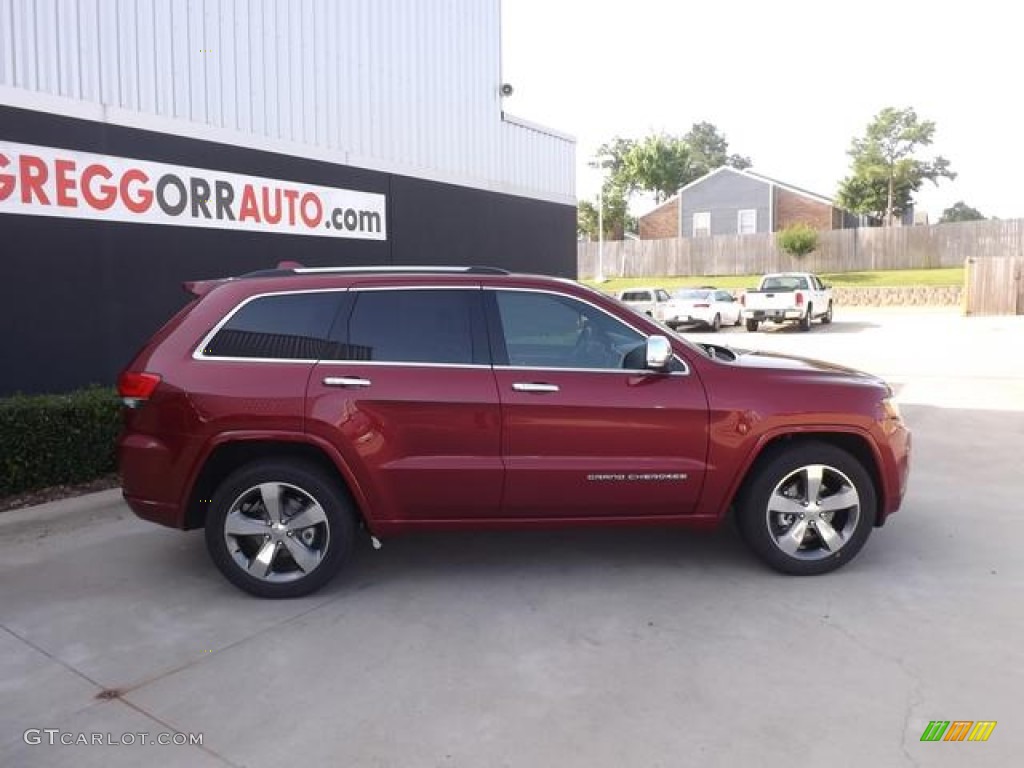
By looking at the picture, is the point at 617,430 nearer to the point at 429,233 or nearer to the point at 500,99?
the point at 429,233

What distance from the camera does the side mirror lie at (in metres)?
4.35

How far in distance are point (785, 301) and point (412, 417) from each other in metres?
21.0

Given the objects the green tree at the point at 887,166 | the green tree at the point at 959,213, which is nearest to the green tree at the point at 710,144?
the green tree at the point at 959,213

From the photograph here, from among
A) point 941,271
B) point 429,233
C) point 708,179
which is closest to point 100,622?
point 429,233

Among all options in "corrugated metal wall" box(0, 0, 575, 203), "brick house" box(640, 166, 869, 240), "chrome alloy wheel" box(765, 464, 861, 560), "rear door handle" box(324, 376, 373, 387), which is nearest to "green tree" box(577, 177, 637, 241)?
"brick house" box(640, 166, 869, 240)

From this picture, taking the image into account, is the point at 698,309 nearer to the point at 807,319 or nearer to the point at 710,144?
the point at 807,319

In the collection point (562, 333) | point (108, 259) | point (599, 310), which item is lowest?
point (562, 333)

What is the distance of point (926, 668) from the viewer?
367 cm

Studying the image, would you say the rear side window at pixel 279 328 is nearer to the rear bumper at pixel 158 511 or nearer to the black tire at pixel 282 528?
the black tire at pixel 282 528

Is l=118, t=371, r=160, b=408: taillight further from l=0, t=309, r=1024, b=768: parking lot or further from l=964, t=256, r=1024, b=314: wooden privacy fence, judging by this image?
l=964, t=256, r=1024, b=314: wooden privacy fence

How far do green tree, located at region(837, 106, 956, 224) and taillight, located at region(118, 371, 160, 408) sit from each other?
155 ft

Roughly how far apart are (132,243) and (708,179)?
4472 centimetres

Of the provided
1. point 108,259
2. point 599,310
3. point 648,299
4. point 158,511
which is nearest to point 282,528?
point 158,511

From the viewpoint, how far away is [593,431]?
448cm
